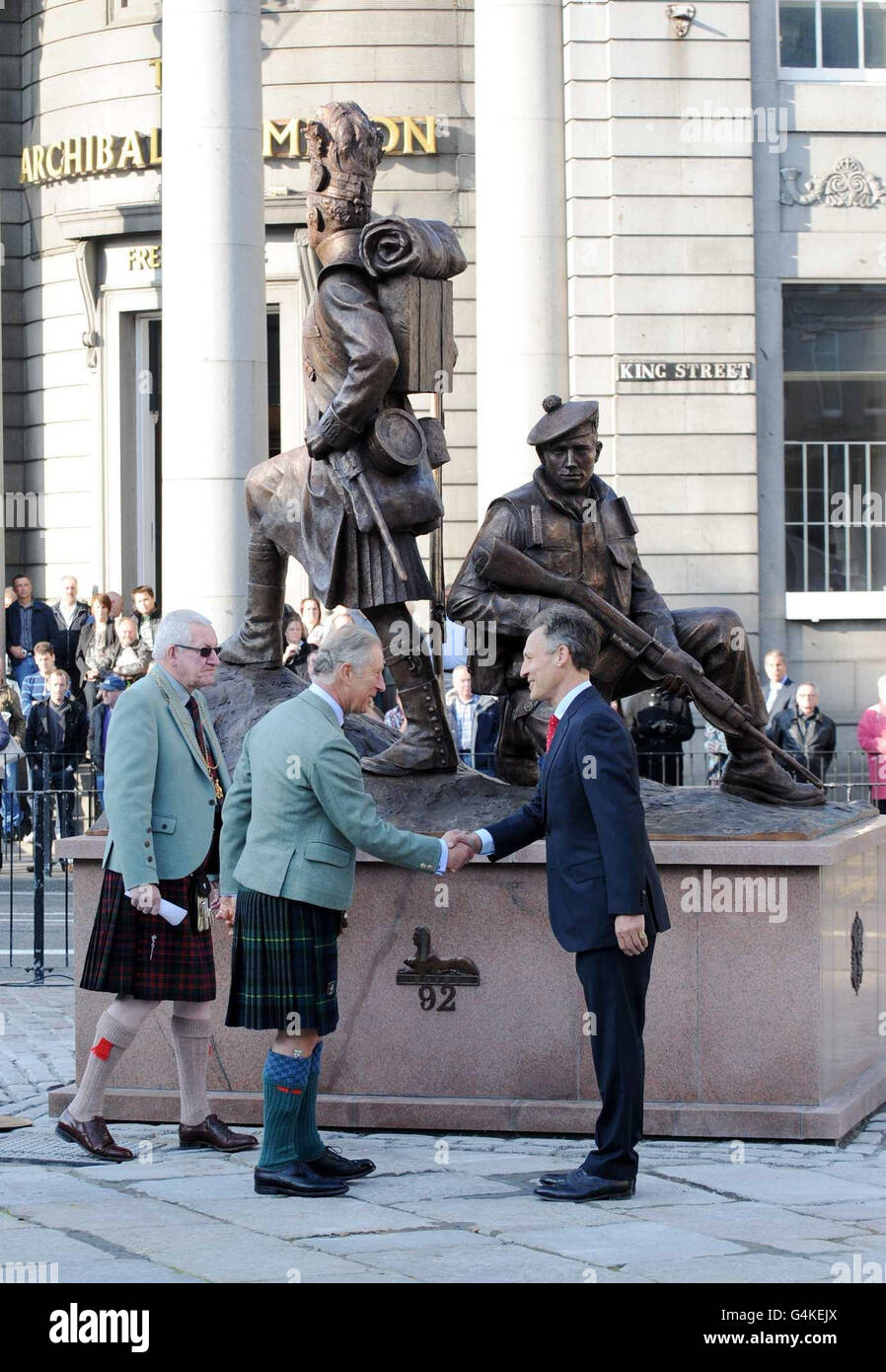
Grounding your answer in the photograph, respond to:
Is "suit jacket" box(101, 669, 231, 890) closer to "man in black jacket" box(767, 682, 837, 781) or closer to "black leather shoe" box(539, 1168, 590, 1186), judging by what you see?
"black leather shoe" box(539, 1168, 590, 1186)

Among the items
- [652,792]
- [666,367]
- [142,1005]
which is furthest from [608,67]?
[142,1005]

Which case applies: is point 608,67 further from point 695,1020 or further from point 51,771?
point 695,1020

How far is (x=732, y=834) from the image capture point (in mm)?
8078

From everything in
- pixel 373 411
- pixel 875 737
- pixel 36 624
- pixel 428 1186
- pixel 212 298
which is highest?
pixel 212 298

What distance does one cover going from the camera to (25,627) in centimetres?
2052

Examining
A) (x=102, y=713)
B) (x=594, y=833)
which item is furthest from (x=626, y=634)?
(x=102, y=713)

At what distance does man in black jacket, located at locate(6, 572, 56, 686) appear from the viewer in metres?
20.3

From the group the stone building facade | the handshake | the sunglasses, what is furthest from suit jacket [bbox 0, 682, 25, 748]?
the handshake

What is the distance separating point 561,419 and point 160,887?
245 centimetres

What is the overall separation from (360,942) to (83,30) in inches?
716

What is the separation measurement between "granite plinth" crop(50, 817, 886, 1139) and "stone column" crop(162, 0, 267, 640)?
10665 mm

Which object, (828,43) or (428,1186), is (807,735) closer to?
(828,43)

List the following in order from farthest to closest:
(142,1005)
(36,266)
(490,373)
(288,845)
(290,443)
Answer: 1. (36,266)
2. (290,443)
3. (490,373)
4. (142,1005)
5. (288,845)
